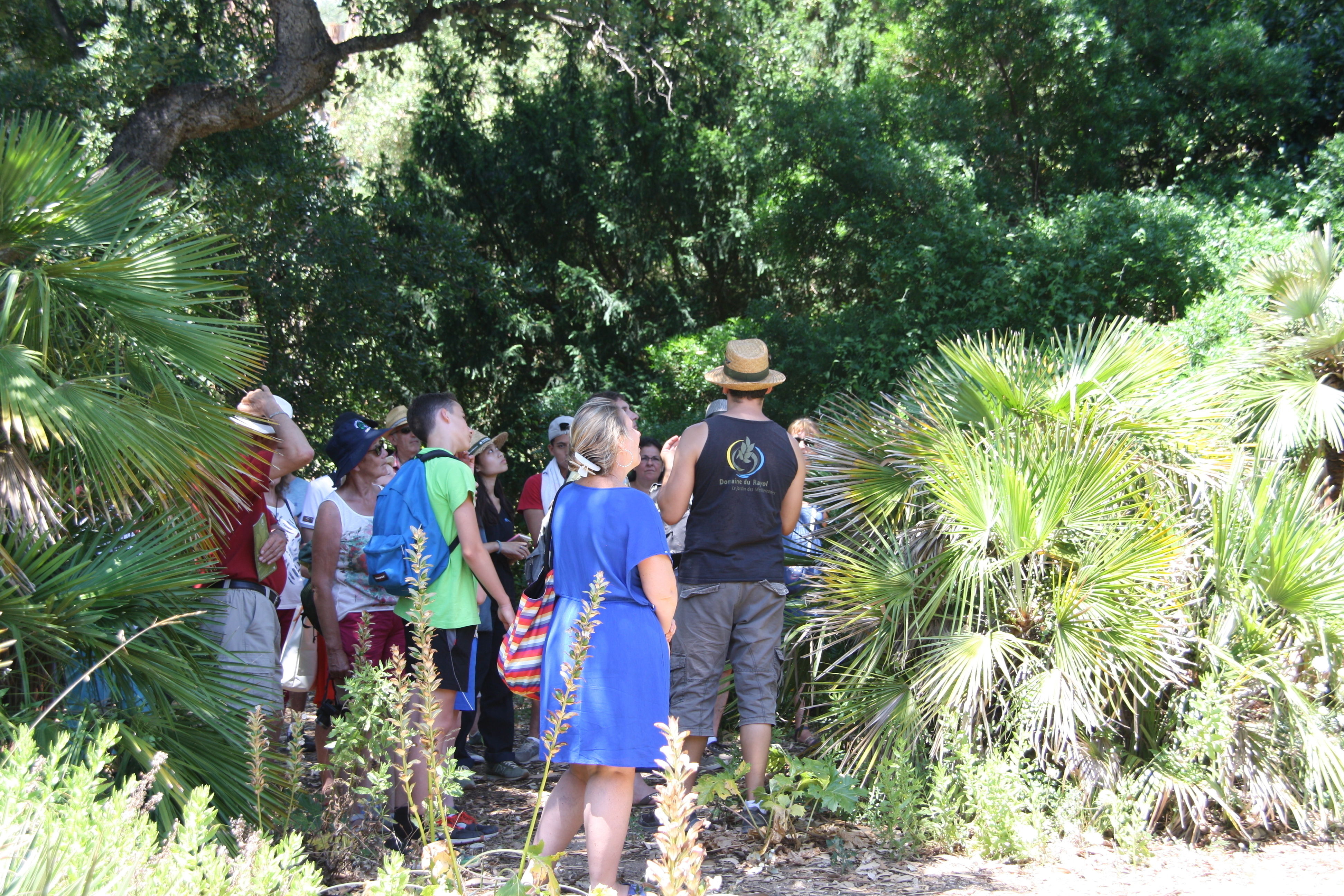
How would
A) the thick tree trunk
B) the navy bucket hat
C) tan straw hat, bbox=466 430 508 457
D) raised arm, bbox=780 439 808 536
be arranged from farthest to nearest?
the thick tree trunk
tan straw hat, bbox=466 430 508 457
the navy bucket hat
raised arm, bbox=780 439 808 536

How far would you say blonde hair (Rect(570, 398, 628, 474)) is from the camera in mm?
3307

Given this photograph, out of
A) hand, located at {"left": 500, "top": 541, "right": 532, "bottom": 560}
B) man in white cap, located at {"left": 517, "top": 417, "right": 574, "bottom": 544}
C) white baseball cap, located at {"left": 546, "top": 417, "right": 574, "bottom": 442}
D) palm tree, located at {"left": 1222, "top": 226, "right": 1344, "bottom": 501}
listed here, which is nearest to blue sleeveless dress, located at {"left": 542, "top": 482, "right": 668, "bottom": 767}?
hand, located at {"left": 500, "top": 541, "right": 532, "bottom": 560}

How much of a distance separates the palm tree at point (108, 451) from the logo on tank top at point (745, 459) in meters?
1.91

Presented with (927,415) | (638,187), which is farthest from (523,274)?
(927,415)

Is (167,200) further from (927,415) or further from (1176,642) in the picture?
(1176,642)

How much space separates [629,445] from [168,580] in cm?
150

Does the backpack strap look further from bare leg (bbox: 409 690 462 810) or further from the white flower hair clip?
bare leg (bbox: 409 690 462 810)

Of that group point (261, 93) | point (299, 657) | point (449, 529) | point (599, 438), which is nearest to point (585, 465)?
point (599, 438)

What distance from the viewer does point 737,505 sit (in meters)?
4.45

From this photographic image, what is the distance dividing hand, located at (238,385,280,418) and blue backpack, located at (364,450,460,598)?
30.3 inches

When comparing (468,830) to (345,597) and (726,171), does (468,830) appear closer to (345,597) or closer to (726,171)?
(345,597)

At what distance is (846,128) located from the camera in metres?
11.3

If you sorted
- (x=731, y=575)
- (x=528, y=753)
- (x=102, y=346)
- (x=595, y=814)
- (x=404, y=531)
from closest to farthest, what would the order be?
(x=595, y=814)
(x=102, y=346)
(x=404, y=531)
(x=731, y=575)
(x=528, y=753)

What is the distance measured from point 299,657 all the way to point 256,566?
0.68 m
